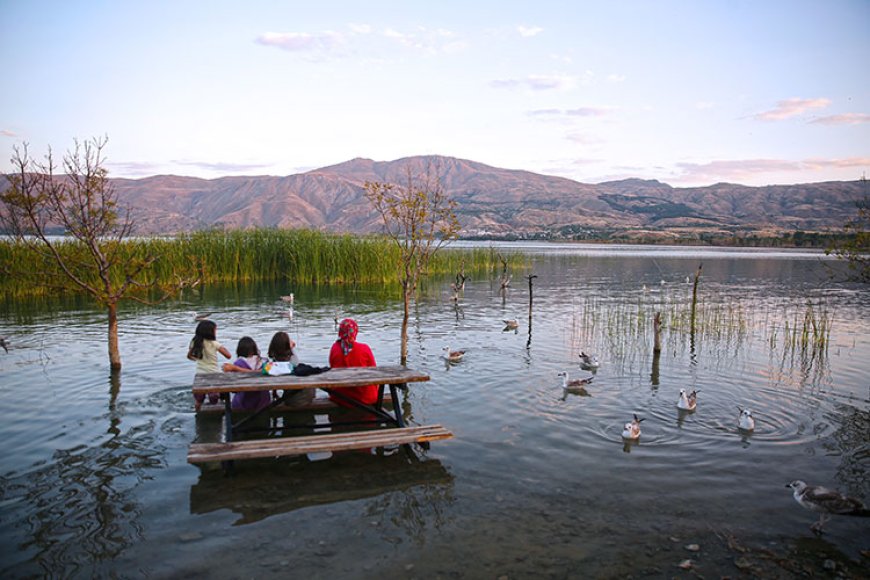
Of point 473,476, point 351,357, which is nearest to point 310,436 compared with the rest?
point 351,357

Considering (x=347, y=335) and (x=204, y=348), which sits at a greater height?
(x=347, y=335)

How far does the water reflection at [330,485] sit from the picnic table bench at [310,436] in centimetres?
36

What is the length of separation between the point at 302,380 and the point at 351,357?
5.20ft

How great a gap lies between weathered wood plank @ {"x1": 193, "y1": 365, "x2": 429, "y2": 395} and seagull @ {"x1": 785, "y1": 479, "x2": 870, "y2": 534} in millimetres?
4836

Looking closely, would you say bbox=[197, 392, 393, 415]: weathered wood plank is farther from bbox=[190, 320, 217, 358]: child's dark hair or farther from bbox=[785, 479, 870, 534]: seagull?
bbox=[785, 479, 870, 534]: seagull

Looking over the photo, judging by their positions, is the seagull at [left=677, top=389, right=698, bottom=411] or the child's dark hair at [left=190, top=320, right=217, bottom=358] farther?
the seagull at [left=677, top=389, right=698, bottom=411]

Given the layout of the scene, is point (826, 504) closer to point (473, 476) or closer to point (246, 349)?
point (473, 476)

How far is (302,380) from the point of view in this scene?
300 inches

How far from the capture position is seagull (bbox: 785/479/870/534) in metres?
6.04

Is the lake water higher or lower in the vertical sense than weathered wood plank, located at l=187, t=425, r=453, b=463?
lower

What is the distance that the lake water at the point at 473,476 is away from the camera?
5516 mm

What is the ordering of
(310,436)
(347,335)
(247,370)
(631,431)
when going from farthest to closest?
(247,370) < (347,335) < (631,431) < (310,436)

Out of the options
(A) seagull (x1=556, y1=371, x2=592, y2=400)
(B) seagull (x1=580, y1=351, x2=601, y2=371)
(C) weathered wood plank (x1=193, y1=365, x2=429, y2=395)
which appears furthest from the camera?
(B) seagull (x1=580, y1=351, x2=601, y2=371)

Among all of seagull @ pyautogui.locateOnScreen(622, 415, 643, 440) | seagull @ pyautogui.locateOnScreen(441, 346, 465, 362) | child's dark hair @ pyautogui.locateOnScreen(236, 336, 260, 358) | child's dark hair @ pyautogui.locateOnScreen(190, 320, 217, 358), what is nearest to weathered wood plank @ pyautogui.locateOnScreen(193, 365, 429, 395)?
child's dark hair @ pyautogui.locateOnScreen(236, 336, 260, 358)
